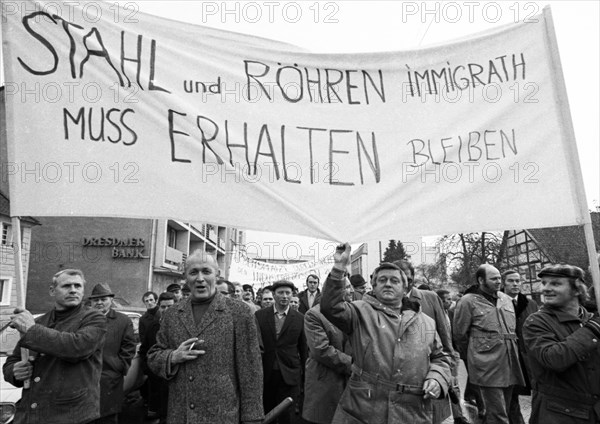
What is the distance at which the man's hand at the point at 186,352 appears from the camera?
3.00 meters

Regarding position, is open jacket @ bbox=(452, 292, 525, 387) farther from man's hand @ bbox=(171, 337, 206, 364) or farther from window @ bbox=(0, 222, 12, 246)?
window @ bbox=(0, 222, 12, 246)

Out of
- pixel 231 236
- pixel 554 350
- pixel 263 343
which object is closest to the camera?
pixel 554 350

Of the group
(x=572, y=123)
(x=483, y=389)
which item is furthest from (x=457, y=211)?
(x=483, y=389)

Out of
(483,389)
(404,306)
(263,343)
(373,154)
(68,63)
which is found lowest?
(483,389)

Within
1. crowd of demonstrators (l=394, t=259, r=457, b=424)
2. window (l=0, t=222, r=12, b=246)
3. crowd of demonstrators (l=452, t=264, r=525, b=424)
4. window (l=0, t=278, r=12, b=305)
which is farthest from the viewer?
window (l=0, t=222, r=12, b=246)

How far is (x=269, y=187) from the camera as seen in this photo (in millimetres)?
3441

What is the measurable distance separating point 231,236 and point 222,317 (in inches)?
2344

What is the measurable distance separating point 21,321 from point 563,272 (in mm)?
3367

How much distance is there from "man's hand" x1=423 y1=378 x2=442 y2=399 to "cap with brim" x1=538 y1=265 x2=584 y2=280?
3.47 feet

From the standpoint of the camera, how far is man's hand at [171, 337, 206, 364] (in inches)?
118

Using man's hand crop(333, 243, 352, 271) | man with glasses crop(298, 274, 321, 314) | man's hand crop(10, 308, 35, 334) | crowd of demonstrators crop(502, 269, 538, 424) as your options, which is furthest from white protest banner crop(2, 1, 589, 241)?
man with glasses crop(298, 274, 321, 314)

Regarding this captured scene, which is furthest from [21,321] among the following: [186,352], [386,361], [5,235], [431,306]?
[5,235]

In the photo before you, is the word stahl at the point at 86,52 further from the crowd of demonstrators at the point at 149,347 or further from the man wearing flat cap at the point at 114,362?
the crowd of demonstrators at the point at 149,347

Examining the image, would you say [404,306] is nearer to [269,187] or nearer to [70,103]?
[269,187]
